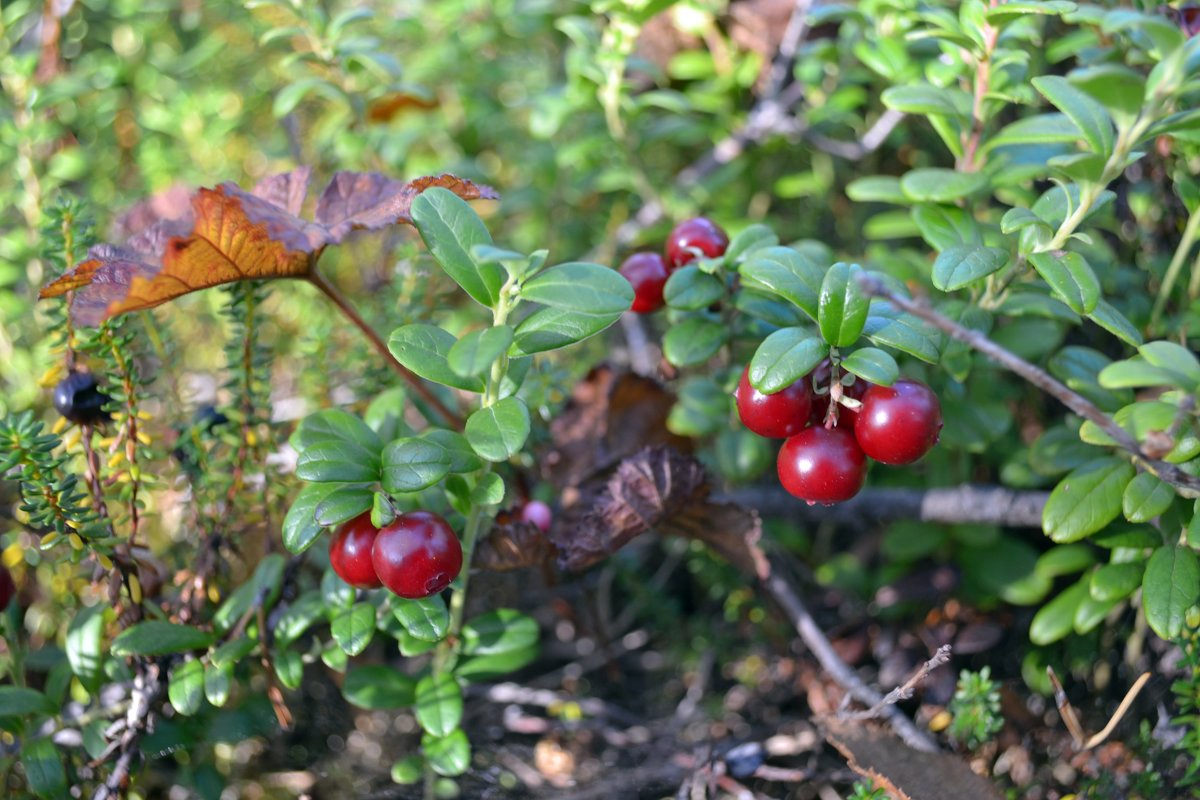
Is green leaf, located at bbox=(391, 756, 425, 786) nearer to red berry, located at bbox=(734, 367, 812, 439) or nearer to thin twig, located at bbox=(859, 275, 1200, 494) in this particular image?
red berry, located at bbox=(734, 367, 812, 439)

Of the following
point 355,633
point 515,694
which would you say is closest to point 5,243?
point 355,633

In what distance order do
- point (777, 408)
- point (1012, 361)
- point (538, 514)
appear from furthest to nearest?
point (538, 514) → point (777, 408) → point (1012, 361)

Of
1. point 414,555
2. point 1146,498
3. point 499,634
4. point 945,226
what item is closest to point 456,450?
point 414,555

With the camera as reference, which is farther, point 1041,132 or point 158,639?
point 1041,132

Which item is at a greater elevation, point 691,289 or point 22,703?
point 691,289

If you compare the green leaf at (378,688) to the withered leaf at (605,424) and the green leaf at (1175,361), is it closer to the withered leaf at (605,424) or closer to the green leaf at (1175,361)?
the withered leaf at (605,424)

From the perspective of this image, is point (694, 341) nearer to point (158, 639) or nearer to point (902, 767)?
point (902, 767)
